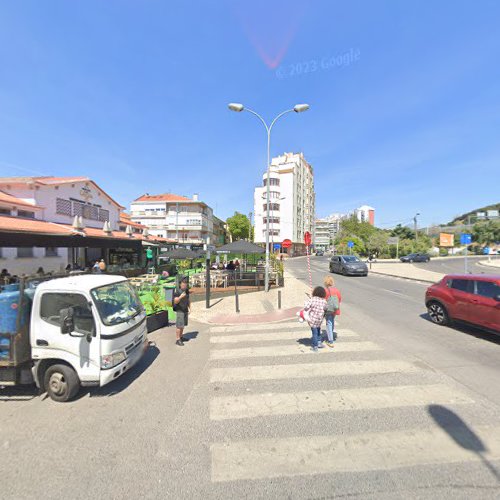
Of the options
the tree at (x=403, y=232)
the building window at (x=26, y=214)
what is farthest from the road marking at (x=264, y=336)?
the tree at (x=403, y=232)

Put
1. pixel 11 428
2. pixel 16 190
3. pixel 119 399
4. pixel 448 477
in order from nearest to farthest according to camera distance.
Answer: pixel 448 477, pixel 11 428, pixel 119 399, pixel 16 190

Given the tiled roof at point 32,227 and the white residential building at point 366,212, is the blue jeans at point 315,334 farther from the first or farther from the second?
the white residential building at point 366,212

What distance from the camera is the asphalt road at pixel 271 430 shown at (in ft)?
7.95

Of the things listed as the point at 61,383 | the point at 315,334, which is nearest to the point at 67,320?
the point at 61,383

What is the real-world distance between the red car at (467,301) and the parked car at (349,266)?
13026mm

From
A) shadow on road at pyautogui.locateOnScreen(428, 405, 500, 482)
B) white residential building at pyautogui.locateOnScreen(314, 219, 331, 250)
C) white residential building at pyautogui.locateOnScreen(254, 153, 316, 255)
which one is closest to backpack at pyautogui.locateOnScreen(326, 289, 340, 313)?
shadow on road at pyautogui.locateOnScreen(428, 405, 500, 482)

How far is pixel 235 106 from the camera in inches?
472

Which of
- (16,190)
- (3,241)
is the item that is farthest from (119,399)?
(16,190)

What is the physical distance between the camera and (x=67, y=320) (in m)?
3.71

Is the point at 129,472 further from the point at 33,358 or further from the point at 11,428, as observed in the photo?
the point at 33,358

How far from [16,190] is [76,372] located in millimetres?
18770

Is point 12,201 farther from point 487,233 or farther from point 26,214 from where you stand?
point 487,233

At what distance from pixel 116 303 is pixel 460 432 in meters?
5.41

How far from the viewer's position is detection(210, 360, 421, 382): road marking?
452 cm
